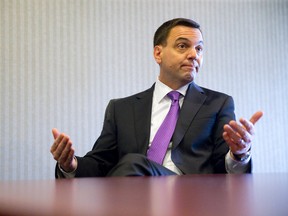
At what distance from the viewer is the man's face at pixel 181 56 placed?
5.95 feet

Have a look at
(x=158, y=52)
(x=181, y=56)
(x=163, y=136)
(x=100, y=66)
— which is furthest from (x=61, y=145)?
(x=100, y=66)

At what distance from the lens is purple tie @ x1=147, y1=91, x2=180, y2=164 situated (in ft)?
5.14

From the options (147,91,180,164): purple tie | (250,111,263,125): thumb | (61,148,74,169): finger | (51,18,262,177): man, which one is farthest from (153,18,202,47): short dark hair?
(61,148,74,169): finger

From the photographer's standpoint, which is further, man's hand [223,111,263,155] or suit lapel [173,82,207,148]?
suit lapel [173,82,207,148]

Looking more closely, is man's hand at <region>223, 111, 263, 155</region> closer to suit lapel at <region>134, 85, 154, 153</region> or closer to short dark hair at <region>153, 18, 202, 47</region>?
suit lapel at <region>134, 85, 154, 153</region>

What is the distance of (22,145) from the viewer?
2.24 meters

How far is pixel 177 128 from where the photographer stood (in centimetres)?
161

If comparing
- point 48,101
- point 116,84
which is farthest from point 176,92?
point 48,101

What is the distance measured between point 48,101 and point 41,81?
121 millimetres

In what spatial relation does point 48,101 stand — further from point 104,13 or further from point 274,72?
point 274,72

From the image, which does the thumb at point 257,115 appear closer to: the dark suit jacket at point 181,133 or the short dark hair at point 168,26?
the dark suit jacket at point 181,133

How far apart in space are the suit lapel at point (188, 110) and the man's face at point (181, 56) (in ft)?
0.30

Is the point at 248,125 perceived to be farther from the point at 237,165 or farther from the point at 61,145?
the point at 61,145

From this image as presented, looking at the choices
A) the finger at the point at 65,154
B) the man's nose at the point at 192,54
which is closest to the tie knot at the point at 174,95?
the man's nose at the point at 192,54
